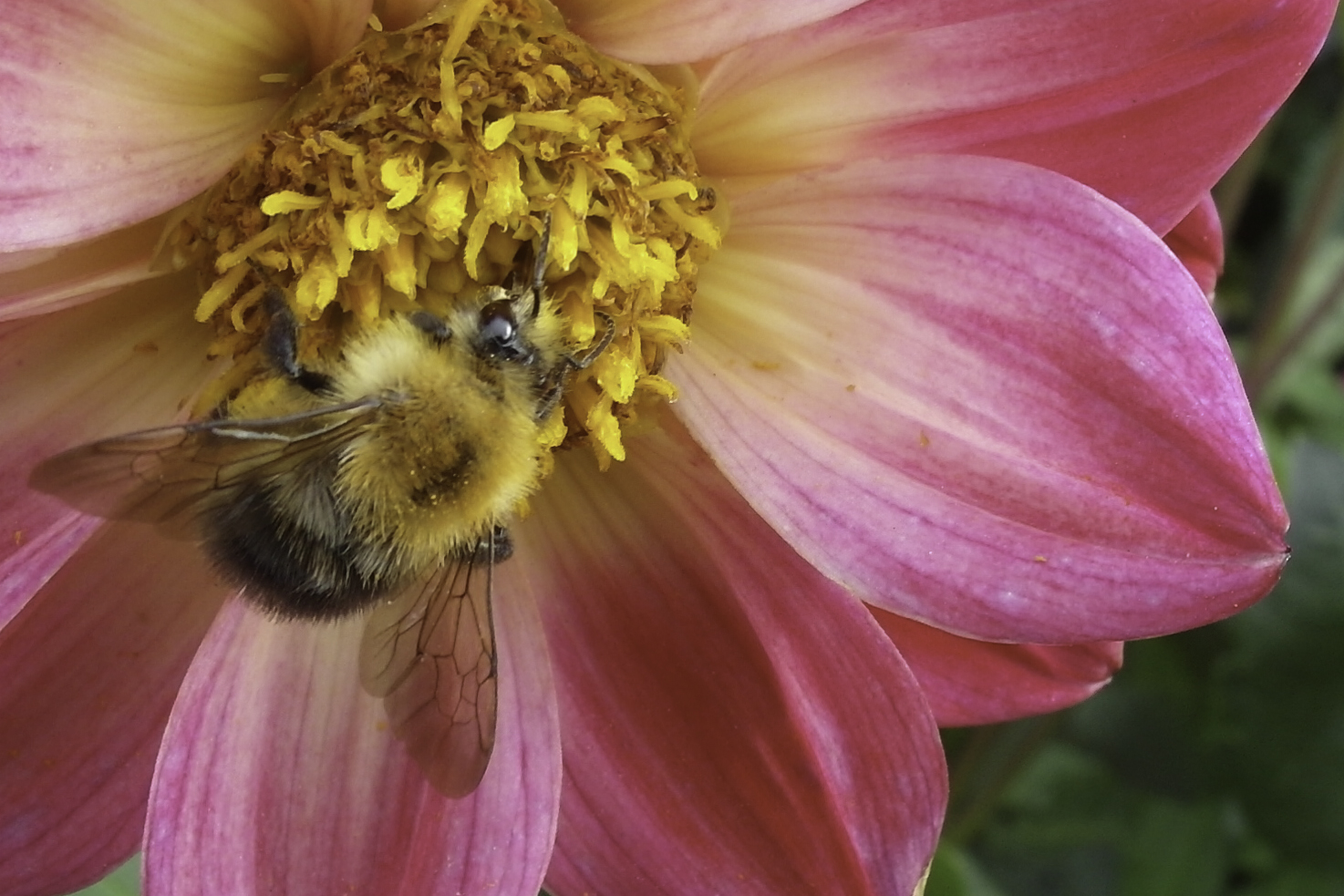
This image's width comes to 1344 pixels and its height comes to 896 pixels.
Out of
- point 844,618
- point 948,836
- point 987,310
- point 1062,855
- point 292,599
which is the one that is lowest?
point 1062,855

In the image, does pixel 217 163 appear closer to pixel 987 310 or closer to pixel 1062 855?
pixel 987 310

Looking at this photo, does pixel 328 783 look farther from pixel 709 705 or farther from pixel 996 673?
pixel 996 673

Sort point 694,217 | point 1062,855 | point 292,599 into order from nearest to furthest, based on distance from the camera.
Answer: point 292,599, point 694,217, point 1062,855

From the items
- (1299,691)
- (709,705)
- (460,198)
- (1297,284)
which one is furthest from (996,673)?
(1297,284)

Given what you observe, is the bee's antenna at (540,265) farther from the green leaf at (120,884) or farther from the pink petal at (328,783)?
the green leaf at (120,884)

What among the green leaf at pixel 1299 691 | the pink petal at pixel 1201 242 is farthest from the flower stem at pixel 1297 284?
the pink petal at pixel 1201 242

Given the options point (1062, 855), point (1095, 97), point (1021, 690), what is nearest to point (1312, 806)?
point (1062, 855)

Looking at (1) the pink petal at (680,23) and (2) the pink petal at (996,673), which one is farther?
(2) the pink petal at (996,673)

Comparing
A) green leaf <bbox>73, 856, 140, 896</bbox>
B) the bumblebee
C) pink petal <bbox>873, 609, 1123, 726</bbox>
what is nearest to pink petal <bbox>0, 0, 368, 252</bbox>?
the bumblebee

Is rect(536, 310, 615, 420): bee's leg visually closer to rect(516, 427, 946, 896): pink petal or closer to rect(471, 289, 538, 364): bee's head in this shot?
rect(471, 289, 538, 364): bee's head
